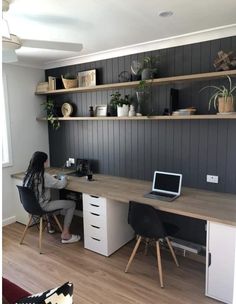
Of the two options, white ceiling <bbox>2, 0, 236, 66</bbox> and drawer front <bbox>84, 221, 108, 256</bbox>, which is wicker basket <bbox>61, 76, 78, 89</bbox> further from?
drawer front <bbox>84, 221, 108, 256</bbox>

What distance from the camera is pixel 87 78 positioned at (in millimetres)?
3625

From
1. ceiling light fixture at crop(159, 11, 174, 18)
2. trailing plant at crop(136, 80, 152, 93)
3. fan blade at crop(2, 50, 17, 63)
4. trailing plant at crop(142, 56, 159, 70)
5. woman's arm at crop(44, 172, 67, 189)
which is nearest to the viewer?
fan blade at crop(2, 50, 17, 63)

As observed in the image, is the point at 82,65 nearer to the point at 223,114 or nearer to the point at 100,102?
the point at 100,102

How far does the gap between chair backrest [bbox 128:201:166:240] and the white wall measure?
2144mm

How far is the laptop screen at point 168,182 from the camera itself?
2752 millimetres

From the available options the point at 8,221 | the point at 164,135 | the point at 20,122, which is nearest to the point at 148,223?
the point at 164,135

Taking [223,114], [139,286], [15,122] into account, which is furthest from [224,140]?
[15,122]

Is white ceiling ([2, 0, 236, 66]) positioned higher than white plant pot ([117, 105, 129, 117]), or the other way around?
white ceiling ([2, 0, 236, 66])

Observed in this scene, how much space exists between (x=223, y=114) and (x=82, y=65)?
221 cm

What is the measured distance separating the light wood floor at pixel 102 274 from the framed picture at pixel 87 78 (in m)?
2.15

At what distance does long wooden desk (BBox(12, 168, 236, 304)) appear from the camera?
2.12 meters

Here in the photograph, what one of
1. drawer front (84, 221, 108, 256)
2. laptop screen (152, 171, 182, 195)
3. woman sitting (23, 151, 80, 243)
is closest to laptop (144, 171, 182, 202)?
Result: laptop screen (152, 171, 182, 195)

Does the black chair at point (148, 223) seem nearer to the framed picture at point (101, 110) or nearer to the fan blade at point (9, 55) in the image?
the framed picture at point (101, 110)

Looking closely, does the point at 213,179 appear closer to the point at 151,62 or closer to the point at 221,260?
the point at 221,260
